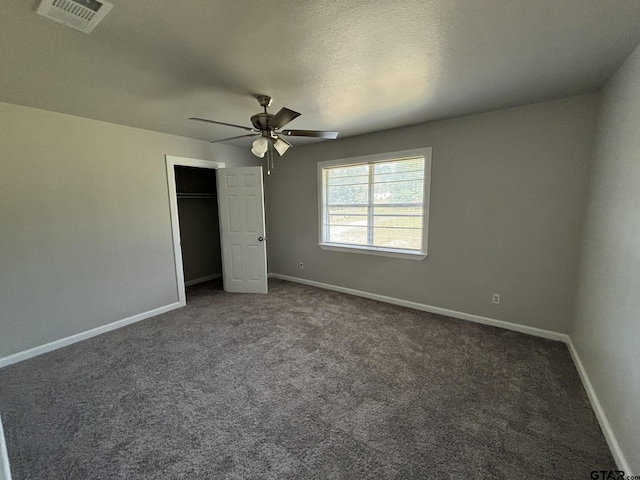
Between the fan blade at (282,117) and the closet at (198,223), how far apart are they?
9.85 ft

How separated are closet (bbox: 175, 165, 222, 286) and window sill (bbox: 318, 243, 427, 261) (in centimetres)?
230

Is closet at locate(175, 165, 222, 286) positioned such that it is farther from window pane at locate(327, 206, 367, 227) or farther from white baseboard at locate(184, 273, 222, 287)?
window pane at locate(327, 206, 367, 227)

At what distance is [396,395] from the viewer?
2043 mm

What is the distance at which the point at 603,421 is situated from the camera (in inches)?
67.4

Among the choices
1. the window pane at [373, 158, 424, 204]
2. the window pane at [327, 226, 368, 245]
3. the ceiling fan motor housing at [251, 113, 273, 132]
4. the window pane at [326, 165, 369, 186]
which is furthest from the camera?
the window pane at [327, 226, 368, 245]

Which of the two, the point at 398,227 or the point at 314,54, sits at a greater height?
the point at 314,54

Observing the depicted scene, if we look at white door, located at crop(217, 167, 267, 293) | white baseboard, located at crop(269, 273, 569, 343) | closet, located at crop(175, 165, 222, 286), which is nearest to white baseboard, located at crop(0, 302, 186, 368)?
white door, located at crop(217, 167, 267, 293)

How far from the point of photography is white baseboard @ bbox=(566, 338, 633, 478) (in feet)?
4.74

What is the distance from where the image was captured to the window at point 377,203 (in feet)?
11.4

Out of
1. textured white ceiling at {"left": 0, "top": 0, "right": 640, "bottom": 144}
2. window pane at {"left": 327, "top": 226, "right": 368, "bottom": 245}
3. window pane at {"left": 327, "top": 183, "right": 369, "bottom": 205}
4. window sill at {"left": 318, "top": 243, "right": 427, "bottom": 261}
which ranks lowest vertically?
window sill at {"left": 318, "top": 243, "right": 427, "bottom": 261}

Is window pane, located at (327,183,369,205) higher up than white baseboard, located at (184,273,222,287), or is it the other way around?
window pane, located at (327,183,369,205)

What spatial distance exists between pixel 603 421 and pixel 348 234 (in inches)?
124

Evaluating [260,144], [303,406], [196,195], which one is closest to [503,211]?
[260,144]

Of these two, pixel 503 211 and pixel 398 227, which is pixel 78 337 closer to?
pixel 398 227
